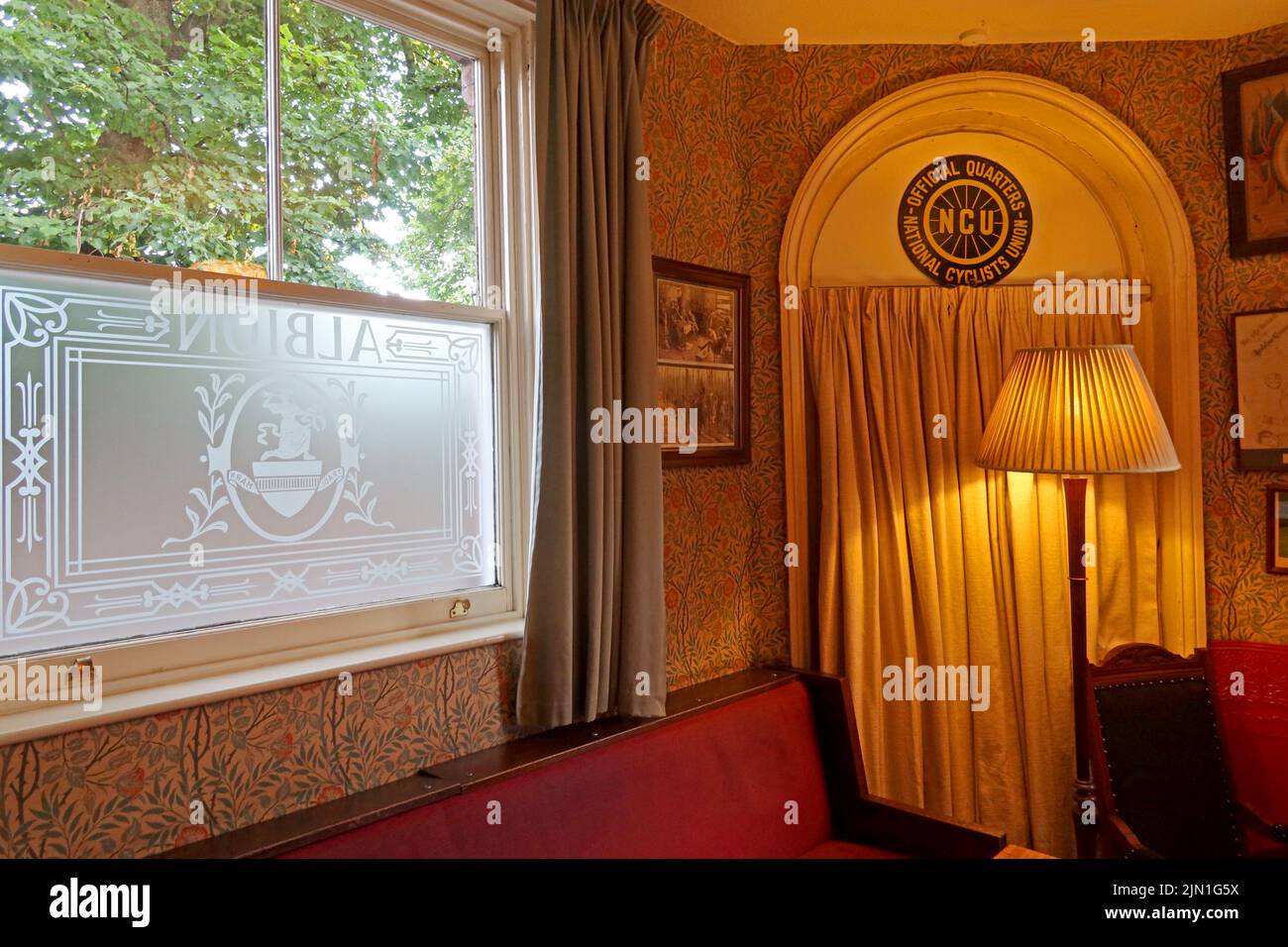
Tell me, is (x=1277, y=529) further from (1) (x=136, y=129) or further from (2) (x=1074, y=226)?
(1) (x=136, y=129)

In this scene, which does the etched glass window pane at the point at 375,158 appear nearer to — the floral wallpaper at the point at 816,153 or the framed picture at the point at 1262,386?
the floral wallpaper at the point at 816,153

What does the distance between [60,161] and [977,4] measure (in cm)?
243

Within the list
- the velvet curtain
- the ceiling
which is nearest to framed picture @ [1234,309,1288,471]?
the ceiling

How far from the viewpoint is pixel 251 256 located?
5.85 feet

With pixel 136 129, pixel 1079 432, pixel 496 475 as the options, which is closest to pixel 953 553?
pixel 1079 432

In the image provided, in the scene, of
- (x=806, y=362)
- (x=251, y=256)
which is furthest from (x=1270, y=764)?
(x=251, y=256)

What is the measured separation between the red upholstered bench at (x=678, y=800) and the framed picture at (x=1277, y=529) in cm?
136

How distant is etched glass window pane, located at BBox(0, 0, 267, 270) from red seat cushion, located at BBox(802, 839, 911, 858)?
81.3 inches

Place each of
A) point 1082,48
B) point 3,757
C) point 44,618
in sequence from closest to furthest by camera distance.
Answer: point 3,757 → point 44,618 → point 1082,48

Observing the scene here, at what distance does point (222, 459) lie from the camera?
5.68ft

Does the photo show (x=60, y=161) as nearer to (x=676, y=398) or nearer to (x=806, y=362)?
(x=676, y=398)

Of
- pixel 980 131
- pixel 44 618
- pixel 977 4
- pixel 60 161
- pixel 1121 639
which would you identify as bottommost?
pixel 1121 639

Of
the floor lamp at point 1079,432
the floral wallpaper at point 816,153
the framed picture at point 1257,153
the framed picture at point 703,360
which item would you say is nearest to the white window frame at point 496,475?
the framed picture at point 703,360

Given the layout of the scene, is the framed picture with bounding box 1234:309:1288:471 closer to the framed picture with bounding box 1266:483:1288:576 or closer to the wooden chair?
the framed picture with bounding box 1266:483:1288:576
